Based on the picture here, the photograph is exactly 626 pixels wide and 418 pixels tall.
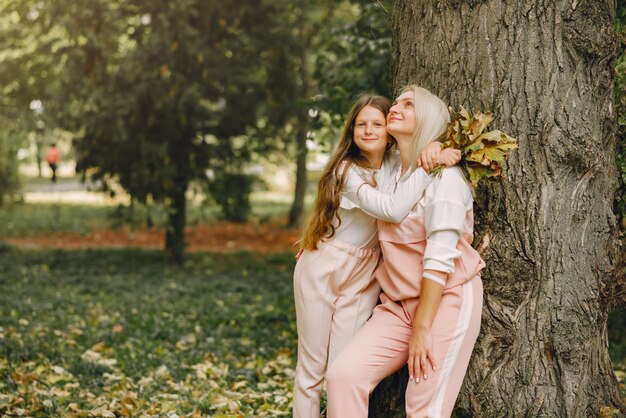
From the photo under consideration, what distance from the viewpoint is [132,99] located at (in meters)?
10.6

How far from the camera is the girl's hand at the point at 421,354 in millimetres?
3064

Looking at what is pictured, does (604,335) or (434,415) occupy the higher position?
(604,335)

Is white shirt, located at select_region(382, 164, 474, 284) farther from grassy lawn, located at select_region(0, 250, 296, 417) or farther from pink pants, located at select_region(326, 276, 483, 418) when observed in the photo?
grassy lawn, located at select_region(0, 250, 296, 417)

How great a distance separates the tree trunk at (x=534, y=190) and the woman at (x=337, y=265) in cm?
49

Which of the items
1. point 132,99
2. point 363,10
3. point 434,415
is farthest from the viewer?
point 132,99

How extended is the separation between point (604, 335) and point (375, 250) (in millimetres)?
1324

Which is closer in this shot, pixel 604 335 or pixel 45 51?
pixel 604 335

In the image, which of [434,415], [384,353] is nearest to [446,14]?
[384,353]

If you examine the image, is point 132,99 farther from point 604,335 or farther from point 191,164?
point 604,335

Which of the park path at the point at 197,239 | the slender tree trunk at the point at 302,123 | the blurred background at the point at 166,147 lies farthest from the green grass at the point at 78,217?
the slender tree trunk at the point at 302,123

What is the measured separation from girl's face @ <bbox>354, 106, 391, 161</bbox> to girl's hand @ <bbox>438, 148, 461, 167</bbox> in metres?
0.49

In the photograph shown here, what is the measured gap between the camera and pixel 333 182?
356 centimetres

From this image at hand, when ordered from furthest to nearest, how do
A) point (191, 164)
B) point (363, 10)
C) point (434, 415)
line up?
point (191, 164) < point (363, 10) < point (434, 415)

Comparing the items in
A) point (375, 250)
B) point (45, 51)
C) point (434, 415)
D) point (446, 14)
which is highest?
point (45, 51)
